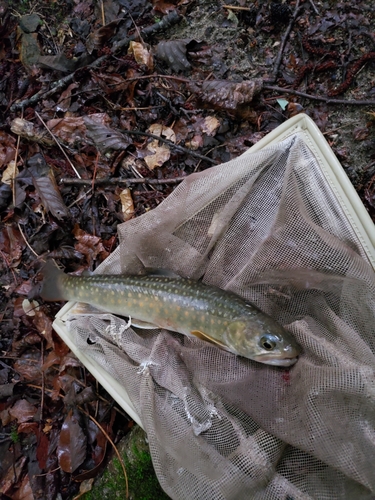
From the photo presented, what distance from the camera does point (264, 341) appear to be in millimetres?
2008

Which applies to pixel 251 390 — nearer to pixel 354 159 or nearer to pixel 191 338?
pixel 191 338

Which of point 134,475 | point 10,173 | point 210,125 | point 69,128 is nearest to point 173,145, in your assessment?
point 210,125

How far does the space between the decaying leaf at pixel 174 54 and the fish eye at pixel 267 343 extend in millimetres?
2015

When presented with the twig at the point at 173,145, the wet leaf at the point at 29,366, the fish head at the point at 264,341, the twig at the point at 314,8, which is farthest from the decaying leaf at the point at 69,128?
the fish head at the point at 264,341

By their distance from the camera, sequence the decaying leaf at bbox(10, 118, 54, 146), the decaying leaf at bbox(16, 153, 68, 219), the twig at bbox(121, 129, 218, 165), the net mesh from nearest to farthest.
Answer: the net mesh, the twig at bbox(121, 129, 218, 165), the decaying leaf at bbox(16, 153, 68, 219), the decaying leaf at bbox(10, 118, 54, 146)

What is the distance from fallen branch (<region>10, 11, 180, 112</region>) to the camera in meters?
3.09

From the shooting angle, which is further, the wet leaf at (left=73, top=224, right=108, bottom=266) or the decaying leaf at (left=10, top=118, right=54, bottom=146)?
the decaying leaf at (left=10, top=118, right=54, bottom=146)

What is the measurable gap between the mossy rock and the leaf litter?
154mm

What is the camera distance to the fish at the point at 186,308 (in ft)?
6.65

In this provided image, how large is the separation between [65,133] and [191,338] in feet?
6.18

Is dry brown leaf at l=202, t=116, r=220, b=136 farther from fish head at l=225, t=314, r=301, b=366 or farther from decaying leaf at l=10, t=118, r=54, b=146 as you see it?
fish head at l=225, t=314, r=301, b=366

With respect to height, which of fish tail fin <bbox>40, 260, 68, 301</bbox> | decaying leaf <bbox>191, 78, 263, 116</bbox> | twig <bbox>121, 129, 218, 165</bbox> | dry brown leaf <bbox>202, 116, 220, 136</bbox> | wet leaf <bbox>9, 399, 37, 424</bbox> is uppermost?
decaying leaf <bbox>191, 78, 263, 116</bbox>

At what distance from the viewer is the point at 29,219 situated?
3262mm

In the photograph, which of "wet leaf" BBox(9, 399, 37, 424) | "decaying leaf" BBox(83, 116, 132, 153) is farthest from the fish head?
"wet leaf" BBox(9, 399, 37, 424)
